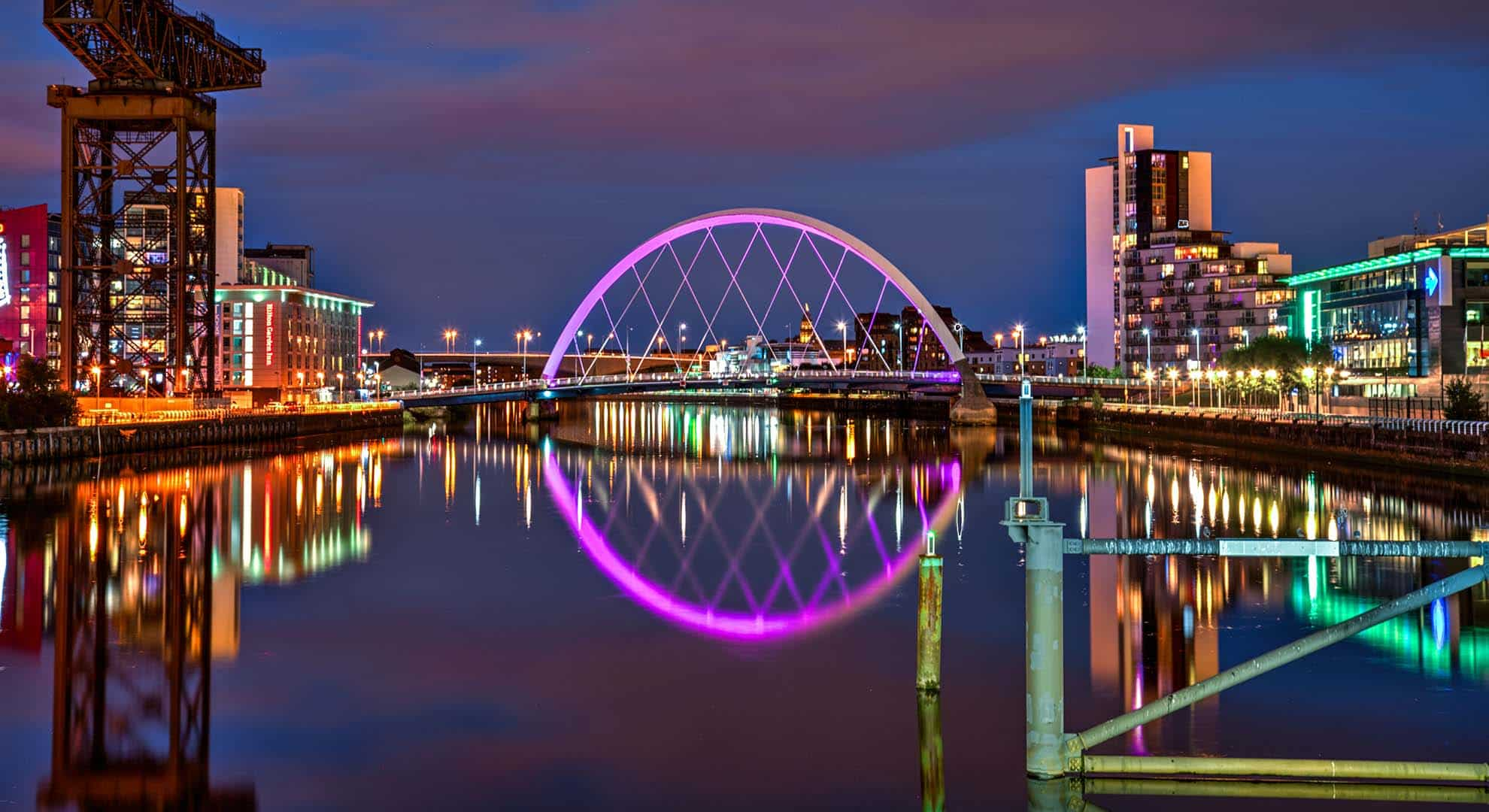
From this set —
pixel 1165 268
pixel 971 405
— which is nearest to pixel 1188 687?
pixel 971 405

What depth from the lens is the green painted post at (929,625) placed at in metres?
13.4

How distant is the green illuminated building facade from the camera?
2569 inches

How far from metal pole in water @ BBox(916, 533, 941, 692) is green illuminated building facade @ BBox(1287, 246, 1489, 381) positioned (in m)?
57.3

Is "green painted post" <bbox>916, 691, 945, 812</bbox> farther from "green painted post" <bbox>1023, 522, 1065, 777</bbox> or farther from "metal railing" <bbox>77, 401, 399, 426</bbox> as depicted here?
"metal railing" <bbox>77, 401, 399, 426</bbox>

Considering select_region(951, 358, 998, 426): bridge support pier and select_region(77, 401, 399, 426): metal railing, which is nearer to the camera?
select_region(77, 401, 399, 426): metal railing

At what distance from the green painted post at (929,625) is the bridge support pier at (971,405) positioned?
77260mm

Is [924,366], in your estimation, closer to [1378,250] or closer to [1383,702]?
[1378,250]

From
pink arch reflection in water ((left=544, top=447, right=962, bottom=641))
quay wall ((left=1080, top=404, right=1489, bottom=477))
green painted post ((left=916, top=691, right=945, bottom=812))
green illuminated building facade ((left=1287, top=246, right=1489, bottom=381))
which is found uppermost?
green illuminated building facade ((left=1287, top=246, right=1489, bottom=381))

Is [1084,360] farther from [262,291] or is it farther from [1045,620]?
[1045,620]

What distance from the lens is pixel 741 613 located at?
2100 cm

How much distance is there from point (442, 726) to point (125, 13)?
47.9 meters

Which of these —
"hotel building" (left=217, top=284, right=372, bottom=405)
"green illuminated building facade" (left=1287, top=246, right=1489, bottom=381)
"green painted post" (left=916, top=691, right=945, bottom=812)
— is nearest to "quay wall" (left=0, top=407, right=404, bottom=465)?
"hotel building" (left=217, top=284, right=372, bottom=405)

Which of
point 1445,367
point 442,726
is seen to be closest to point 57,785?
point 442,726

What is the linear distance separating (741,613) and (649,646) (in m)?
2.97
